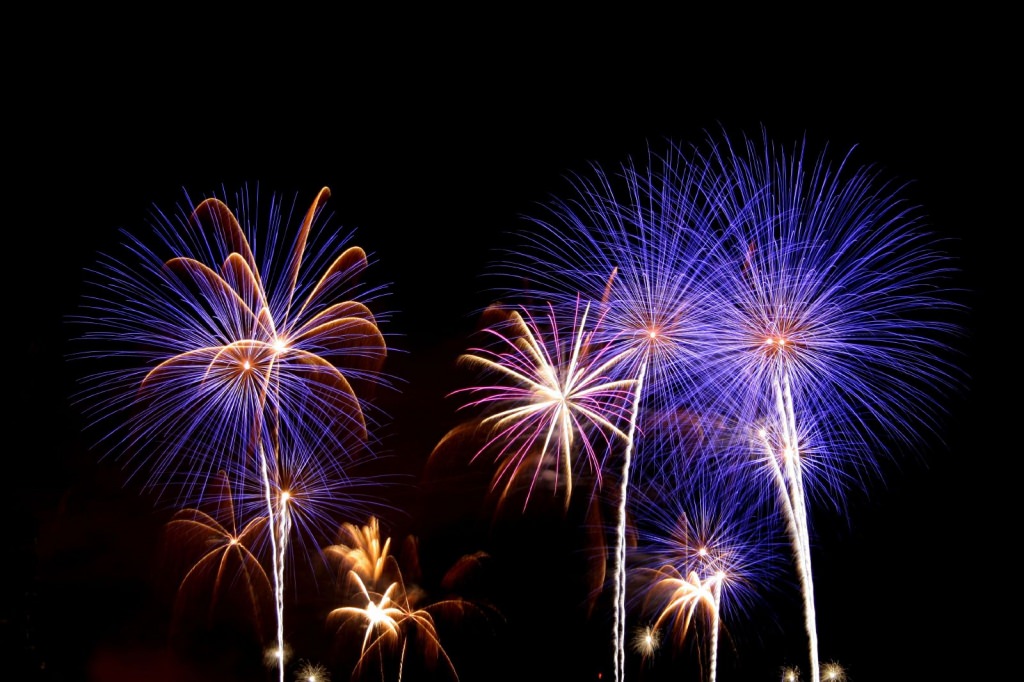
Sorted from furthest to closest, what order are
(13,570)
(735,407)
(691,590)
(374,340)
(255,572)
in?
(255,572), (691,590), (374,340), (735,407), (13,570)

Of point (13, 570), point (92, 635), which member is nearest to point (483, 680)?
point (92, 635)

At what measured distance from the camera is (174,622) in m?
31.2

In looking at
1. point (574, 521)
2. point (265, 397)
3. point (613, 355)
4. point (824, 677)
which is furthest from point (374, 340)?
point (824, 677)

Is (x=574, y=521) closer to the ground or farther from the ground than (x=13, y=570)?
farther from the ground

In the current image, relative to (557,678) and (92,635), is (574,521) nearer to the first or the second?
(557,678)

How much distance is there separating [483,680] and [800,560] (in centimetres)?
1793

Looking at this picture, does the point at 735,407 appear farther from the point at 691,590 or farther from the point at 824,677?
the point at 824,677

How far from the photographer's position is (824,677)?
3269cm

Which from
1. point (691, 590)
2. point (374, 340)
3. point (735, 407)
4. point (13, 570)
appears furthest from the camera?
point (691, 590)

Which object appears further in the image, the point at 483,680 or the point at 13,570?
the point at 483,680

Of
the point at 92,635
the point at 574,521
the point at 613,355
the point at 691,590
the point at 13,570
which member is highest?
the point at 613,355

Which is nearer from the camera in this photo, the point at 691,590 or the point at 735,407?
the point at 735,407

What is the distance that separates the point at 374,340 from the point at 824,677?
2449 centimetres

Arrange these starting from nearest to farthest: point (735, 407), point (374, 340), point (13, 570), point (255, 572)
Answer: point (13, 570) < point (735, 407) < point (374, 340) < point (255, 572)
